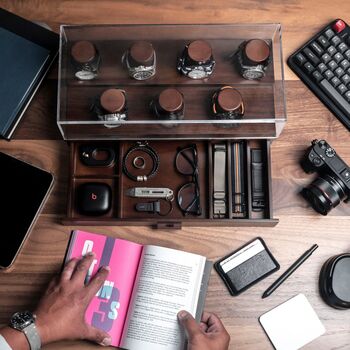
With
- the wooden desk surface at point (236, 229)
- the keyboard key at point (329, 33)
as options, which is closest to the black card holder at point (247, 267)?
the wooden desk surface at point (236, 229)

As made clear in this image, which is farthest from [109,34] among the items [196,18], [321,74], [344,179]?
[344,179]

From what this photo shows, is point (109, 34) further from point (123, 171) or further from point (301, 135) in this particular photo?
point (301, 135)

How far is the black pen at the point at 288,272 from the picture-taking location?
89 cm

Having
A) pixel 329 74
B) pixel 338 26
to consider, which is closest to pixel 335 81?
pixel 329 74

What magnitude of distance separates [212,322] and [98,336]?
0.70 ft

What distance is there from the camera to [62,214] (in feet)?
3.01

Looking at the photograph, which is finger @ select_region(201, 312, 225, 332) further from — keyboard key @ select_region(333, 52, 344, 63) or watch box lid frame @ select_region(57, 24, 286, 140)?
keyboard key @ select_region(333, 52, 344, 63)

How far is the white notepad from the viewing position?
87 centimetres

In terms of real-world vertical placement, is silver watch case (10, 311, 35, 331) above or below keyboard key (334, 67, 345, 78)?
below

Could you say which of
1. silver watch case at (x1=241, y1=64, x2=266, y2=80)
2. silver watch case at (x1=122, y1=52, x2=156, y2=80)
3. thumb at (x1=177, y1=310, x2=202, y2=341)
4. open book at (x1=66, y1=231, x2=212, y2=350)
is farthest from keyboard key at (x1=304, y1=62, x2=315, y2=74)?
thumb at (x1=177, y1=310, x2=202, y2=341)

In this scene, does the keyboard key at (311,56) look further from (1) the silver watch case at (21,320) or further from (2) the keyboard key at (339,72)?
(1) the silver watch case at (21,320)

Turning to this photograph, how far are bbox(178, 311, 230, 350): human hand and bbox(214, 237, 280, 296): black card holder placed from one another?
0.07 metres

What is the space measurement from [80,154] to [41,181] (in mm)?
95

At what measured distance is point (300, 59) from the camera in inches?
37.9
